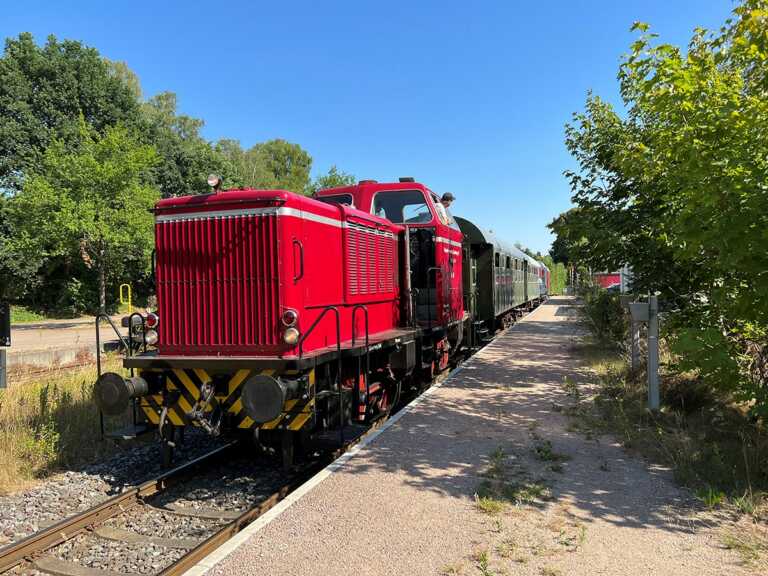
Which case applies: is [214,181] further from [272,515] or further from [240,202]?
[272,515]

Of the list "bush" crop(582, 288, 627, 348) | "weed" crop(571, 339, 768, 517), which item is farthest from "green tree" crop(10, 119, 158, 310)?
"weed" crop(571, 339, 768, 517)

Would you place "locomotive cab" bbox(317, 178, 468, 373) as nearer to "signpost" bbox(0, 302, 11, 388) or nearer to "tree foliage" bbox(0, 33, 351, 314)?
"signpost" bbox(0, 302, 11, 388)

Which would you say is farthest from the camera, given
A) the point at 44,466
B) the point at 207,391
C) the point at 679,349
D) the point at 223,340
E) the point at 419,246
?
the point at 419,246

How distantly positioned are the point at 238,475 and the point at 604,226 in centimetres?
619

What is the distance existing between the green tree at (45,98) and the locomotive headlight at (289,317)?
2644 centimetres

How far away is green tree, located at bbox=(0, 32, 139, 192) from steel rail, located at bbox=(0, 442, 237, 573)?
26.0 m

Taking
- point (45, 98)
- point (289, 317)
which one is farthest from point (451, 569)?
point (45, 98)

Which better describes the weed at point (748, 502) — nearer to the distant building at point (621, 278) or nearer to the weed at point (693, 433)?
the weed at point (693, 433)

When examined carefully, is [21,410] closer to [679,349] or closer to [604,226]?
[679,349]

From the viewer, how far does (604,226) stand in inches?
328

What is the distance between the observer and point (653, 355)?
23.2 ft

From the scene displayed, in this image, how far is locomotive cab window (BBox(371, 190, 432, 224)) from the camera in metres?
9.17

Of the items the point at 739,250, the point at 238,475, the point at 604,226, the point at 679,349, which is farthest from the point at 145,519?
the point at 604,226

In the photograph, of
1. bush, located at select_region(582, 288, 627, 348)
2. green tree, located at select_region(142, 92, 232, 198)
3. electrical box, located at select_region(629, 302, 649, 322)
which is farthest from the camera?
green tree, located at select_region(142, 92, 232, 198)
